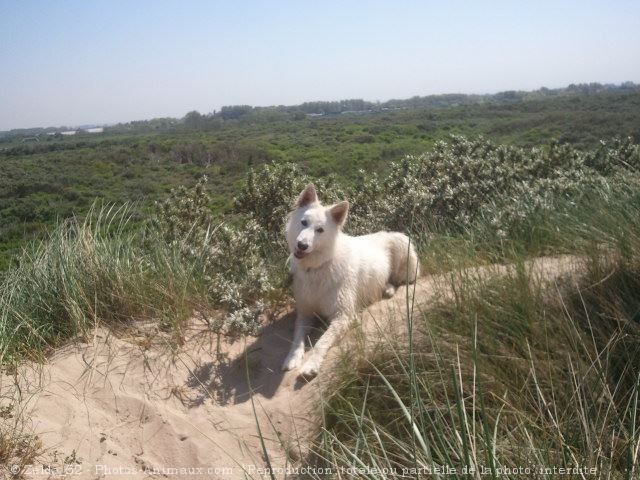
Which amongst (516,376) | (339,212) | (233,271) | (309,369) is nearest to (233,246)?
(233,271)

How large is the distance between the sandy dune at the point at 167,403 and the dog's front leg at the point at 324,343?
0.29 ft

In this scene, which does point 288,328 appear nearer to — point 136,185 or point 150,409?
point 150,409

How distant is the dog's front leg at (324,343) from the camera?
3.51 meters

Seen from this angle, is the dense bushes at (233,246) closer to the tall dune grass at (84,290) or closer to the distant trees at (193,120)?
the tall dune grass at (84,290)

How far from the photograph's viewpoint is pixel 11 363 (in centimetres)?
333

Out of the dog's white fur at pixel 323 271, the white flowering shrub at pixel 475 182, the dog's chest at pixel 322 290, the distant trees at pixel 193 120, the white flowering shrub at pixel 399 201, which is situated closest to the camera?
the dog's white fur at pixel 323 271

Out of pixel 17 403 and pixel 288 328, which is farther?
pixel 288 328

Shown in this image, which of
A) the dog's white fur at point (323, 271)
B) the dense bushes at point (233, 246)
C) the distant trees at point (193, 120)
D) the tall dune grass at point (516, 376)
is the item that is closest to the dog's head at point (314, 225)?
the dog's white fur at point (323, 271)

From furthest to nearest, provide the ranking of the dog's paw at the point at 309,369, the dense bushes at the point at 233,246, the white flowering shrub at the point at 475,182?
1. the white flowering shrub at the point at 475,182
2. the dense bushes at the point at 233,246
3. the dog's paw at the point at 309,369

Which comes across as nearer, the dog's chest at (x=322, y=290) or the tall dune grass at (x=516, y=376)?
the tall dune grass at (x=516, y=376)

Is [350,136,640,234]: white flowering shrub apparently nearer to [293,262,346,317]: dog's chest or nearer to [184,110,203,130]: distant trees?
[293,262,346,317]: dog's chest

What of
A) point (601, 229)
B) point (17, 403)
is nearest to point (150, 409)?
point (17, 403)

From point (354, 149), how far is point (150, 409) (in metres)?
54.0

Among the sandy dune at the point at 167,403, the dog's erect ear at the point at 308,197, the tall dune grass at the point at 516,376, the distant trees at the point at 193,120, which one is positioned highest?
the distant trees at the point at 193,120
